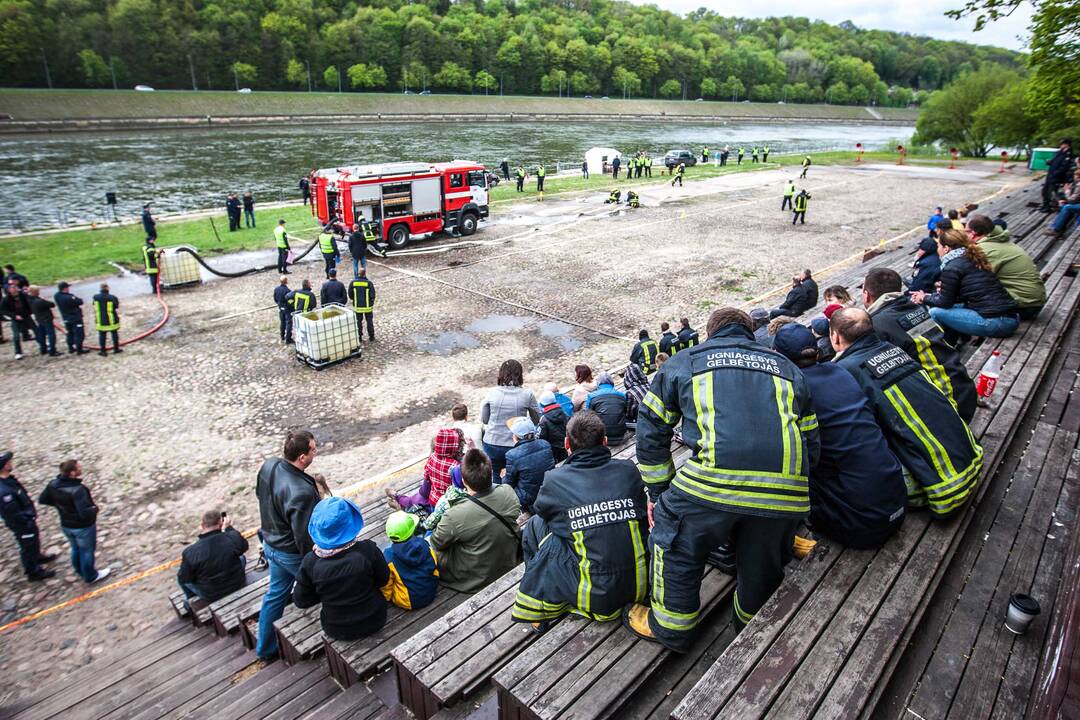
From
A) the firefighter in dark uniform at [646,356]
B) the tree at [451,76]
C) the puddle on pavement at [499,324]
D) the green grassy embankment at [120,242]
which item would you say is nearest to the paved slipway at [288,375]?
the puddle on pavement at [499,324]

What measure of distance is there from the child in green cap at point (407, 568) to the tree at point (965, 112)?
6104 centimetres

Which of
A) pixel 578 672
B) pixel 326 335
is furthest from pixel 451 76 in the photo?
pixel 578 672

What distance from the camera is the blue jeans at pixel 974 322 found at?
711 centimetres

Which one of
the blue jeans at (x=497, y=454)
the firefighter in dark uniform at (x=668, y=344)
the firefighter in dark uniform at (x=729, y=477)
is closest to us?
the firefighter in dark uniform at (x=729, y=477)

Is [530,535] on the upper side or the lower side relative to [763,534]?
lower

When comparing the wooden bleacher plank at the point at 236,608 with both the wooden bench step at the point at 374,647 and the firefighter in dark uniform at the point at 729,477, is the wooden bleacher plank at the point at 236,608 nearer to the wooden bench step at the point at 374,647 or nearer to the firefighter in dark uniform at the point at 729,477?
the wooden bench step at the point at 374,647

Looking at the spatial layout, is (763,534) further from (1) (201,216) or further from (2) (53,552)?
(1) (201,216)

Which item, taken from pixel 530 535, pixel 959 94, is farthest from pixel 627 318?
pixel 959 94

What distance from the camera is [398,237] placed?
20266mm

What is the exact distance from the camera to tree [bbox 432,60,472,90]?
101 metres

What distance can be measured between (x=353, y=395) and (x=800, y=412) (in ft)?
29.4

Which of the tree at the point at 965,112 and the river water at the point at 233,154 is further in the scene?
the tree at the point at 965,112

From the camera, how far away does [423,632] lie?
3654mm

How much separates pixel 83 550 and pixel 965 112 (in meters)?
65.0
